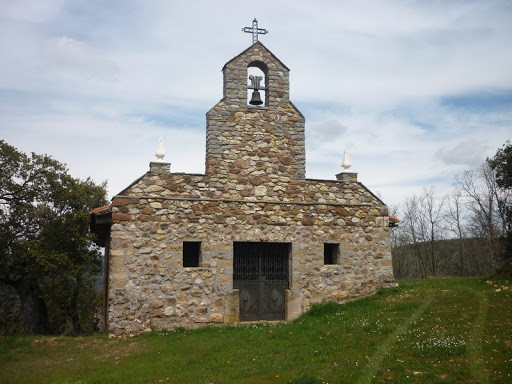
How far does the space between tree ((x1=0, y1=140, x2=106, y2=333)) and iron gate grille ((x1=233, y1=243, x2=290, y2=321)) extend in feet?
18.1

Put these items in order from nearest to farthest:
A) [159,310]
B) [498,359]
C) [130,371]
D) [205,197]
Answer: [498,359] < [130,371] < [159,310] < [205,197]

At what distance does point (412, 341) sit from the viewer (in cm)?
934

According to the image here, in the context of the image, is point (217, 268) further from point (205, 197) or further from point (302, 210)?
point (302, 210)

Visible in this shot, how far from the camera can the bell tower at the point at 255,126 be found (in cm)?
1427

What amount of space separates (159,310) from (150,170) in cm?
387

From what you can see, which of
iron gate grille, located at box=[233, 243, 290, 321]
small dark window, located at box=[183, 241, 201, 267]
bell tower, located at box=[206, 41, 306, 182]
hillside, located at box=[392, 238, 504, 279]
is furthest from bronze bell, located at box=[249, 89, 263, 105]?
hillside, located at box=[392, 238, 504, 279]

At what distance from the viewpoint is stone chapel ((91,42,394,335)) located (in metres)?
13.1

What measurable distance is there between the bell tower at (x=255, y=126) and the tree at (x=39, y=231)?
222 inches

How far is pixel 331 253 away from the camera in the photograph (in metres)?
15.5

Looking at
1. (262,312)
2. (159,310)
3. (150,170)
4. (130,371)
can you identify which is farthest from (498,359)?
(150,170)

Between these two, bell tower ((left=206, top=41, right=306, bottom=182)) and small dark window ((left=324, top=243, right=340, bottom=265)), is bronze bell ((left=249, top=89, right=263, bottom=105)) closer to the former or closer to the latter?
bell tower ((left=206, top=41, right=306, bottom=182))

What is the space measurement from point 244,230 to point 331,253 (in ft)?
10.6

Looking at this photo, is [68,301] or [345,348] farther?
[68,301]

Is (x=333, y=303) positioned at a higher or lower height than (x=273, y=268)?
lower
